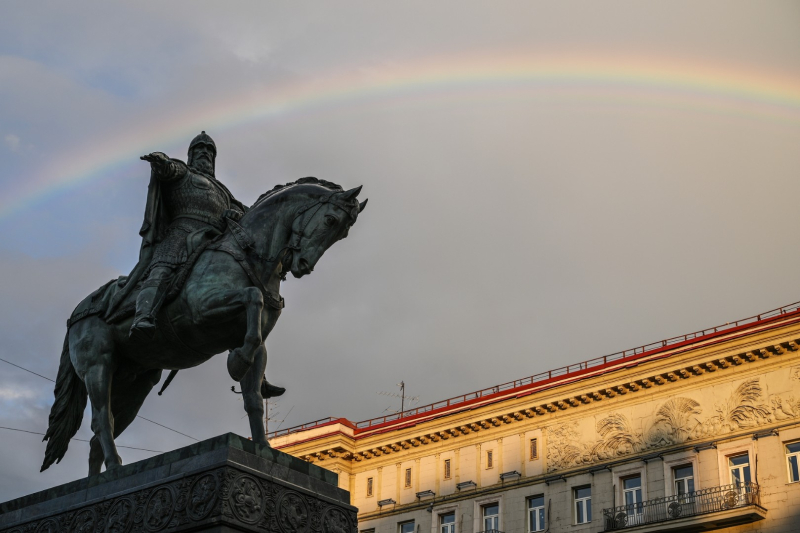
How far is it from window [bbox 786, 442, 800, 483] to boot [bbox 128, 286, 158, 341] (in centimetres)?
3252

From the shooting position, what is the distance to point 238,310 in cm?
1023

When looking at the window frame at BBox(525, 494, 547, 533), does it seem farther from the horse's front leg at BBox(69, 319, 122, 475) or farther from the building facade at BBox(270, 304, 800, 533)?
the horse's front leg at BBox(69, 319, 122, 475)

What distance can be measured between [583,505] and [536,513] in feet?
7.47

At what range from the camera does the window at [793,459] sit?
1487 inches

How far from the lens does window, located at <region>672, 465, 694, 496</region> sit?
40.5m

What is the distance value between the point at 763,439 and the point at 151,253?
107ft

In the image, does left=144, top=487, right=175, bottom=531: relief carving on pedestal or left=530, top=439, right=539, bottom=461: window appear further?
left=530, top=439, right=539, bottom=461: window

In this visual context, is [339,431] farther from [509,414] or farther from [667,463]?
[667,463]

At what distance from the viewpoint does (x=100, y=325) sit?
1155 centimetres

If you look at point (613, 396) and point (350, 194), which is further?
point (613, 396)

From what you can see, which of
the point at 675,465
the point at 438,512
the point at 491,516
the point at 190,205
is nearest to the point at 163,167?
the point at 190,205

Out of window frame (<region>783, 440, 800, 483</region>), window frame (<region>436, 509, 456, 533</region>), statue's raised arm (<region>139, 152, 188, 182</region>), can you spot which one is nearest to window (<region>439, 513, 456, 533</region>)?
window frame (<region>436, 509, 456, 533</region>)

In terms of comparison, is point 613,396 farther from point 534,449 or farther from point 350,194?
point 350,194

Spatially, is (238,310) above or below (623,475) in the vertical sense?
below
